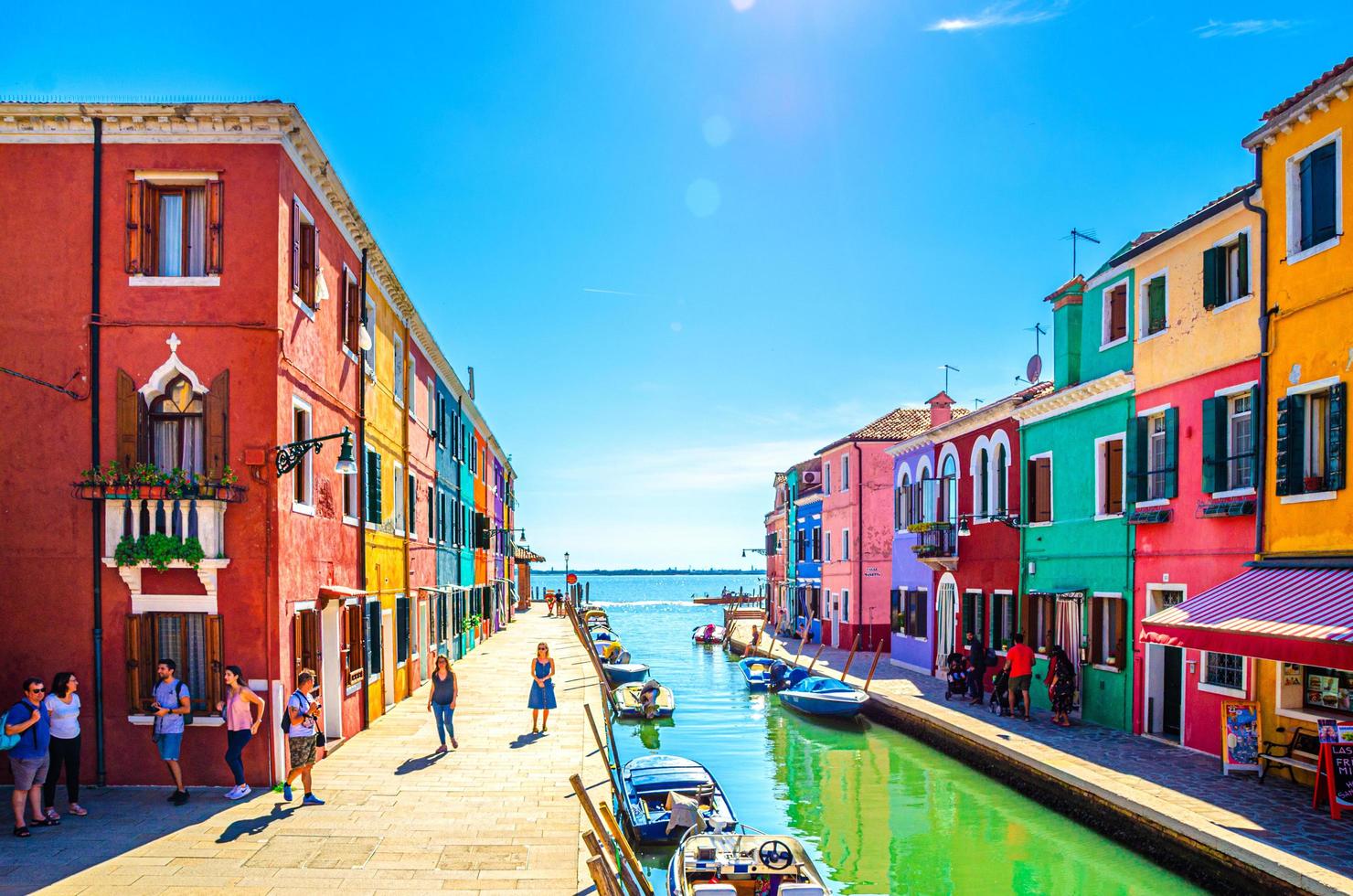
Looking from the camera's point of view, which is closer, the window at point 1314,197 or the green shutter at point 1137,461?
the window at point 1314,197

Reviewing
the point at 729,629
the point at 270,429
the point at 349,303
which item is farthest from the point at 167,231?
the point at 729,629

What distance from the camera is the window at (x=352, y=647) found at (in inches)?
663

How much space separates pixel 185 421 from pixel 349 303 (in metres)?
5.08

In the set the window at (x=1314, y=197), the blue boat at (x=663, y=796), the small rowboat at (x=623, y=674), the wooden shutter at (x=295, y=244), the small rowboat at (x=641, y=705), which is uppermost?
the window at (x=1314, y=197)

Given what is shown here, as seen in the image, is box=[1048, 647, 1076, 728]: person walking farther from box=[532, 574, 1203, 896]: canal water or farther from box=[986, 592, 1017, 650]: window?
box=[986, 592, 1017, 650]: window

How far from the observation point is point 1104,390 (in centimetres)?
2041

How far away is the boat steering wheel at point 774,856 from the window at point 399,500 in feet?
42.3

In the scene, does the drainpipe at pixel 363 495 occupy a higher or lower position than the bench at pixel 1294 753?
higher

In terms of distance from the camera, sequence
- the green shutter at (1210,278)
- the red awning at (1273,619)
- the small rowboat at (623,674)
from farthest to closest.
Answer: the small rowboat at (623,674), the green shutter at (1210,278), the red awning at (1273,619)

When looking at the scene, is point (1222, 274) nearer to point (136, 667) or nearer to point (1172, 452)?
point (1172, 452)

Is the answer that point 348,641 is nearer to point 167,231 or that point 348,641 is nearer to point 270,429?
point 270,429

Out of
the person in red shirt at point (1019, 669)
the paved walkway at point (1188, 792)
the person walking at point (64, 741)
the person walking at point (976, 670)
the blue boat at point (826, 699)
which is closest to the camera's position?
the paved walkway at point (1188, 792)

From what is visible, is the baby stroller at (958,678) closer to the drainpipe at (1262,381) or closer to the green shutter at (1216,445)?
the green shutter at (1216,445)

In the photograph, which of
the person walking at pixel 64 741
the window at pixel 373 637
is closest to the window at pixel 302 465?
the person walking at pixel 64 741
